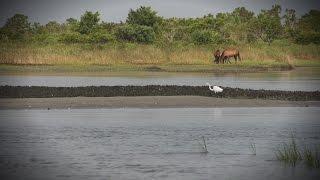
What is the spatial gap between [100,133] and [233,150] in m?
3.91

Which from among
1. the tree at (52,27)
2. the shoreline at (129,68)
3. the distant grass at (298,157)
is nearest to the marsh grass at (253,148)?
the distant grass at (298,157)

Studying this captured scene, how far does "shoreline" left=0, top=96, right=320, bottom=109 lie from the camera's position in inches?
981

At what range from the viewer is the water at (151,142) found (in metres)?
13.5

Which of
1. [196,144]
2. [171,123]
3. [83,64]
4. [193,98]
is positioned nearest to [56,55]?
[83,64]

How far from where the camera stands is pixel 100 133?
60.5 feet

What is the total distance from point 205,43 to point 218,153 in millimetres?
46949

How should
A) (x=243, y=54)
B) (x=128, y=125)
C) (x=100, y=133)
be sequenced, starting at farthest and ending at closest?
1. (x=243, y=54)
2. (x=128, y=125)
3. (x=100, y=133)

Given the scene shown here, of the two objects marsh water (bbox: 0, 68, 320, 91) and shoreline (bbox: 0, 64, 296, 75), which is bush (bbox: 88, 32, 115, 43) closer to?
Result: shoreline (bbox: 0, 64, 296, 75)

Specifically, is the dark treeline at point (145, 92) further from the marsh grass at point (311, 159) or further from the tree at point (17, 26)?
the tree at point (17, 26)

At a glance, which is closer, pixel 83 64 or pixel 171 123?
pixel 171 123

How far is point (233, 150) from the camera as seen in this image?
1586 centimetres

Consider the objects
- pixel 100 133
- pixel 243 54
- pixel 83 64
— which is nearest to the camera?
pixel 100 133

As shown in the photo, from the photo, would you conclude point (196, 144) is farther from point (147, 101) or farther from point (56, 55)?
point (56, 55)

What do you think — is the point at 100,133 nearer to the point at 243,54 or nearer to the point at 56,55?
the point at 56,55
